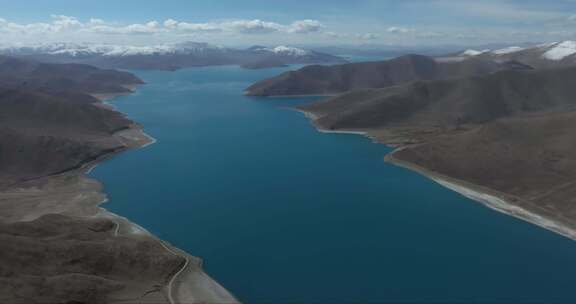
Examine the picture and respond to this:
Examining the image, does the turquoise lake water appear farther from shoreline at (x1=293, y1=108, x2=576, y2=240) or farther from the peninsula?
the peninsula

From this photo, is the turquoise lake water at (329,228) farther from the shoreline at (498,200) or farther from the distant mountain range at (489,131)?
the distant mountain range at (489,131)

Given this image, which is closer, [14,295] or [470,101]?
[14,295]

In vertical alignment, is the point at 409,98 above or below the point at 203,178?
above

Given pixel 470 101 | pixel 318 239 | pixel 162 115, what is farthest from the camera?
pixel 162 115

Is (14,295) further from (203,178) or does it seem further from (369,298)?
(203,178)

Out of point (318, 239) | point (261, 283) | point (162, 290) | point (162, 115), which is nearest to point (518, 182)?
point (318, 239)

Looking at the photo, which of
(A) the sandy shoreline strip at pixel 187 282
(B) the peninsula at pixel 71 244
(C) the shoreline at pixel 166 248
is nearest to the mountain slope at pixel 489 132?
(A) the sandy shoreline strip at pixel 187 282

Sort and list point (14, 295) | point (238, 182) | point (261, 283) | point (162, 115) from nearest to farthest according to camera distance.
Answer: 1. point (14, 295)
2. point (261, 283)
3. point (238, 182)
4. point (162, 115)
